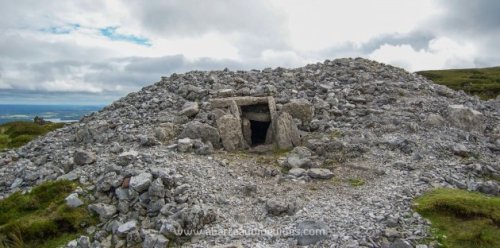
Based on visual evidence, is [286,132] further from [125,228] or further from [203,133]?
[125,228]

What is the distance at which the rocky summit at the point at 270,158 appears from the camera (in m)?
14.8

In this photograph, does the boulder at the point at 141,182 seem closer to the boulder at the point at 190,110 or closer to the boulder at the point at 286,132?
the boulder at the point at 286,132

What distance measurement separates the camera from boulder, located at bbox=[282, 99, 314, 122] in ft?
85.5

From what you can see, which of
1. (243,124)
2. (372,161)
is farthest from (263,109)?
(372,161)

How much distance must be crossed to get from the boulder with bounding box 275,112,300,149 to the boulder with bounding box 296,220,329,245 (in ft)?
29.8

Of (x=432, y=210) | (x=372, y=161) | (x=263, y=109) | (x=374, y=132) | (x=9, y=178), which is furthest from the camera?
(x=263, y=109)

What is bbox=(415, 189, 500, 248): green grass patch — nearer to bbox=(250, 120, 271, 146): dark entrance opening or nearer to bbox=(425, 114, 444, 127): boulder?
bbox=(425, 114, 444, 127): boulder

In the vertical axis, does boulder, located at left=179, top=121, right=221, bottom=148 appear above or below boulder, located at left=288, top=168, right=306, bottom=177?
above

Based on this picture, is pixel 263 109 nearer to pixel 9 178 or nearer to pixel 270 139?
pixel 270 139

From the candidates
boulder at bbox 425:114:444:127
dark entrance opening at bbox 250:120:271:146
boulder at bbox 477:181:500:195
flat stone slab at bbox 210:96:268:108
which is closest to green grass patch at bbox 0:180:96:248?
flat stone slab at bbox 210:96:268:108

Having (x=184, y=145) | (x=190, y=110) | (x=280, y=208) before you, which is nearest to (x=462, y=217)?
(x=280, y=208)

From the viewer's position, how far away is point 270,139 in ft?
81.0

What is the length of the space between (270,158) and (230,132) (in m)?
2.93

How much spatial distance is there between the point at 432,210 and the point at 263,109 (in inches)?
520
